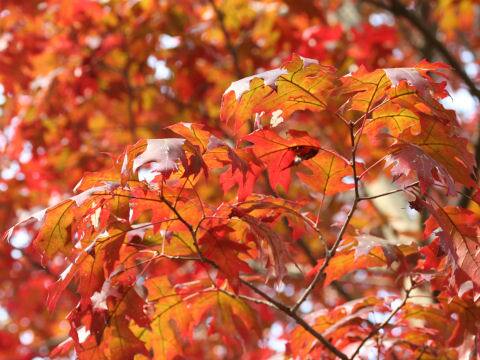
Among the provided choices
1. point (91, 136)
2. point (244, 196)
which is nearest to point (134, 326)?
point (244, 196)

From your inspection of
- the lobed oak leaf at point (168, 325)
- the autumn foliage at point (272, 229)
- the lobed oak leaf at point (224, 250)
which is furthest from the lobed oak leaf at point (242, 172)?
the lobed oak leaf at point (168, 325)

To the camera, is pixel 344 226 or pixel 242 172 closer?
pixel 242 172

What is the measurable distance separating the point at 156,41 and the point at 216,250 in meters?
2.94

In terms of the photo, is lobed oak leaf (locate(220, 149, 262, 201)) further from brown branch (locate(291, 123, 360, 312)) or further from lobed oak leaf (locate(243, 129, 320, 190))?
brown branch (locate(291, 123, 360, 312))

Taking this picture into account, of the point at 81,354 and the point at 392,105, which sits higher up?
the point at 392,105

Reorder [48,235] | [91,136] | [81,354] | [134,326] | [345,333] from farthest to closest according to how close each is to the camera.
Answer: [91,136] < [345,333] < [134,326] < [81,354] < [48,235]

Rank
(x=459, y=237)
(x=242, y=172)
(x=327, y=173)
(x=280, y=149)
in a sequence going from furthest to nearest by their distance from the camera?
(x=327, y=173)
(x=280, y=149)
(x=459, y=237)
(x=242, y=172)

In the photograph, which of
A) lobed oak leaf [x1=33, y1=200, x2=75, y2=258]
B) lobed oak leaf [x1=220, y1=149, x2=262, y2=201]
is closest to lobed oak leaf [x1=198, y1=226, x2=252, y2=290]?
lobed oak leaf [x1=220, y1=149, x2=262, y2=201]

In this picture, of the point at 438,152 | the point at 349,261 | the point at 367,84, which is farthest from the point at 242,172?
the point at 349,261

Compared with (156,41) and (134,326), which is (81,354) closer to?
(134,326)

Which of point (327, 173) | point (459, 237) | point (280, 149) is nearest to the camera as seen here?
point (459, 237)

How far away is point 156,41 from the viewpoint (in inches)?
174

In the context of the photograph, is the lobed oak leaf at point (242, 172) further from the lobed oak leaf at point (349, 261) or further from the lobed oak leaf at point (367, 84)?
the lobed oak leaf at point (349, 261)

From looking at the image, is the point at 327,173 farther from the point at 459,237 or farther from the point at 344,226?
the point at 459,237
